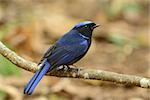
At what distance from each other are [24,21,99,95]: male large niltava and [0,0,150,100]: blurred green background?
7.13 ft

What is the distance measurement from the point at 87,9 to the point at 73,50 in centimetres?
581

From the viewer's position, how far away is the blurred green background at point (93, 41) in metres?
6.62

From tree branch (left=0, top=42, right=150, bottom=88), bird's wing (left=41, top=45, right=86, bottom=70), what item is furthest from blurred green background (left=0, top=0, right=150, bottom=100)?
bird's wing (left=41, top=45, right=86, bottom=70)

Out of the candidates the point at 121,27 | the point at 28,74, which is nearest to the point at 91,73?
the point at 28,74

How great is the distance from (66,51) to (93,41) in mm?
4335

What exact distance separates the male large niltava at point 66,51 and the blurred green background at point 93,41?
7.13 ft

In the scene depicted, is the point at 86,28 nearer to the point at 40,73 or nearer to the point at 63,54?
the point at 63,54

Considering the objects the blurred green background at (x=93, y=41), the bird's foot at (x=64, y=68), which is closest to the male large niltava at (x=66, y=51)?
the bird's foot at (x=64, y=68)

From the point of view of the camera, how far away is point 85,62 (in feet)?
25.3

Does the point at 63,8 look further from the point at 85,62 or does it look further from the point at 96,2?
the point at 85,62

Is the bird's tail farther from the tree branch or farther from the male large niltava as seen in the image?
the tree branch

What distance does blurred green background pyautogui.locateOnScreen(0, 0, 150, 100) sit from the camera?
6.62 metres

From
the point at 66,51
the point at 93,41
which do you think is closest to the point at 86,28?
the point at 66,51

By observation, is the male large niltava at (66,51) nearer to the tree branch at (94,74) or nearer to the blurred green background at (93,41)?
the tree branch at (94,74)
